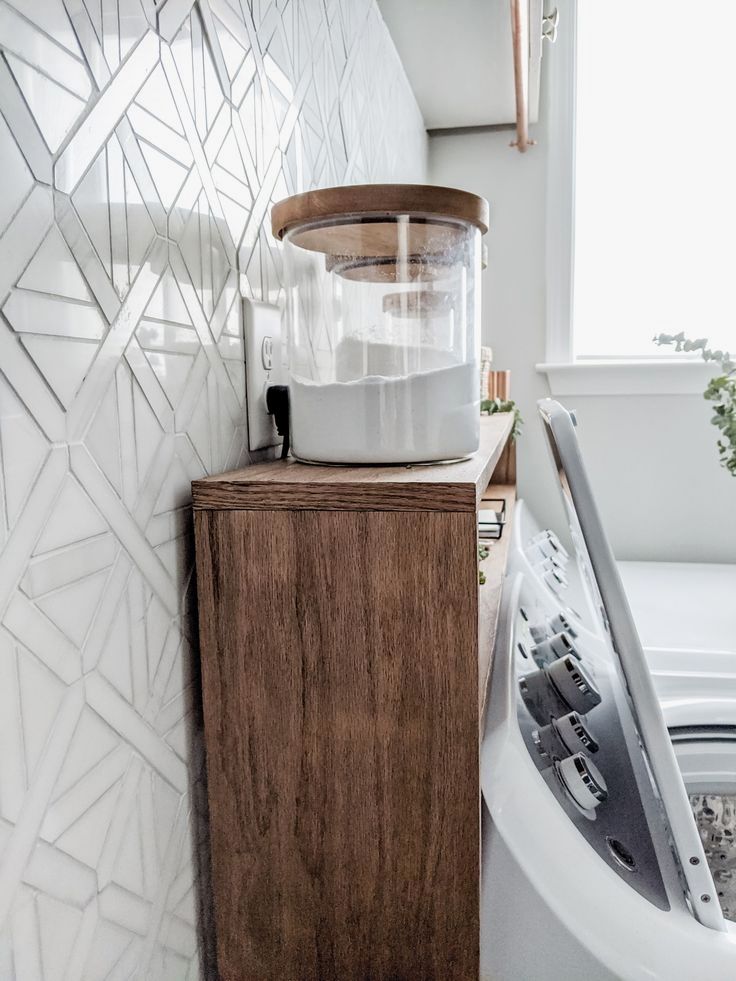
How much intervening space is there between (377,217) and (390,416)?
164 mm

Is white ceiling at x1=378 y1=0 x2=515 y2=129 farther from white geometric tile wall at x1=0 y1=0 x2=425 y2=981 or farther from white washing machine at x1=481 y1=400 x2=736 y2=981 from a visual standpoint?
white washing machine at x1=481 y1=400 x2=736 y2=981

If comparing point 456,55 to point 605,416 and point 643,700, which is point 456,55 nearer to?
point 605,416

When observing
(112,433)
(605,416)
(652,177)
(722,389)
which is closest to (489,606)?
(112,433)

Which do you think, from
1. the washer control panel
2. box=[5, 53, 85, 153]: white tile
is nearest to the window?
the washer control panel

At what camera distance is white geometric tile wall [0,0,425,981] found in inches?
15.9

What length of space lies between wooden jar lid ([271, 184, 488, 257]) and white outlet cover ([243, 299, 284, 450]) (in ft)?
0.34

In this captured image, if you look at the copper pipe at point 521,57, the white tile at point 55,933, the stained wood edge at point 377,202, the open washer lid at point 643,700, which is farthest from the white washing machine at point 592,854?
the copper pipe at point 521,57

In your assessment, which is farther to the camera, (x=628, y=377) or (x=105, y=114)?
(x=628, y=377)

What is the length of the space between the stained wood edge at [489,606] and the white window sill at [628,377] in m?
0.79

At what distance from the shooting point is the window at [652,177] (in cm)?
204

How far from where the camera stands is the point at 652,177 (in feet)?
6.86

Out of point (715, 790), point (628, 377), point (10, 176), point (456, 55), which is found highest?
point (456, 55)

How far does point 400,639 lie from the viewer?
57 cm

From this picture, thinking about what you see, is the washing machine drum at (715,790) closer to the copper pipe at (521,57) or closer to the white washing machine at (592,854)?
the white washing machine at (592,854)
